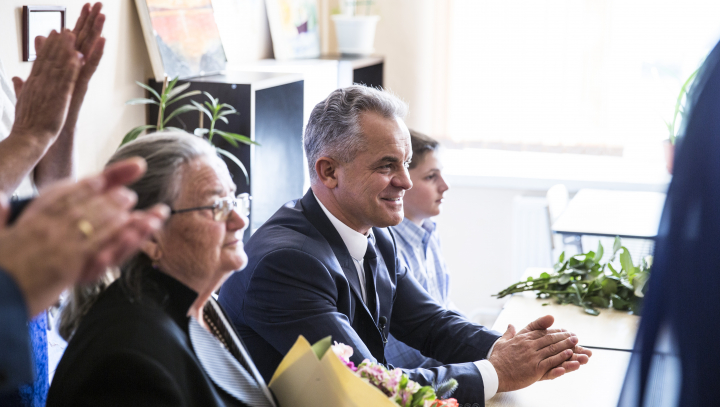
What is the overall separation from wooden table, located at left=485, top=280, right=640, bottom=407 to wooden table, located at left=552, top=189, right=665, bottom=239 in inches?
33.1

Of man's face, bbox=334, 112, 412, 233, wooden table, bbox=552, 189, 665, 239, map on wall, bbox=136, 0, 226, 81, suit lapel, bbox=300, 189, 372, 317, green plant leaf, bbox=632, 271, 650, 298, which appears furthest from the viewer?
wooden table, bbox=552, 189, 665, 239

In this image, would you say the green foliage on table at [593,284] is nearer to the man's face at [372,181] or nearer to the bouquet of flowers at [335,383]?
the man's face at [372,181]

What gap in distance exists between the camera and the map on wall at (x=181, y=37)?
9.15 ft

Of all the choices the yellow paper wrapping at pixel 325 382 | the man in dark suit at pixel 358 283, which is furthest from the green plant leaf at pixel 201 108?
the yellow paper wrapping at pixel 325 382

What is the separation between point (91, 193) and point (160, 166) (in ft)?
1.86

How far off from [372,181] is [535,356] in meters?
0.62

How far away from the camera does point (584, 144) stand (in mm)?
4539

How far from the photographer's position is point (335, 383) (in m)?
1.13

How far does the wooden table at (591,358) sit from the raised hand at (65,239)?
94 cm

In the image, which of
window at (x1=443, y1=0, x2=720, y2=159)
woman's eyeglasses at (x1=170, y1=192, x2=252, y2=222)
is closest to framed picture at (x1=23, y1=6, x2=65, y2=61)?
woman's eyeglasses at (x1=170, y1=192, x2=252, y2=222)

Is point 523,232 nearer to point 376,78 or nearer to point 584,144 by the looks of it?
point 584,144

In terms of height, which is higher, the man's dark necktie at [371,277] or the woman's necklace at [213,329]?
the woman's necklace at [213,329]

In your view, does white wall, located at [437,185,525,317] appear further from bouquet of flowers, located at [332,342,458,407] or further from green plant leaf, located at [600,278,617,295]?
bouquet of flowers, located at [332,342,458,407]

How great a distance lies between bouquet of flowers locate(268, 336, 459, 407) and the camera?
1.12 m
